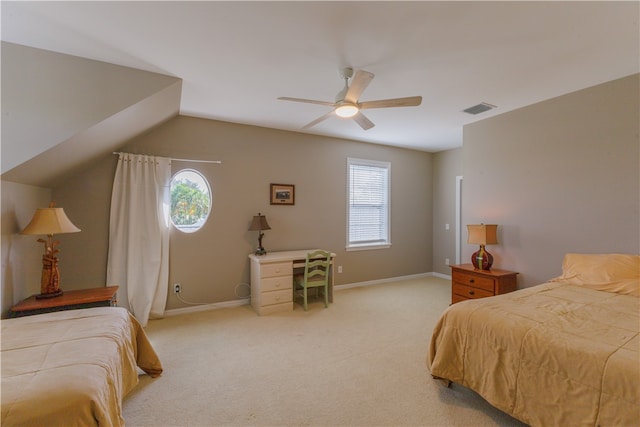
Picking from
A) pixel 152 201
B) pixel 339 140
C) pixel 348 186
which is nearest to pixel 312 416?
pixel 152 201

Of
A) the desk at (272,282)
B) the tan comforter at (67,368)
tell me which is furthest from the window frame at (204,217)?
the tan comforter at (67,368)

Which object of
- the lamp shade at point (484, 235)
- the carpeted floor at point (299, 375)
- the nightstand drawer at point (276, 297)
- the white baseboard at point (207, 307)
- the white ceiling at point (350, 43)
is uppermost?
the white ceiling at point (350, 43)

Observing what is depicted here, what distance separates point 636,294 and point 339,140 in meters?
4.00

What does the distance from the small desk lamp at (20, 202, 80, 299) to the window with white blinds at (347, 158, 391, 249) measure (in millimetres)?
3826

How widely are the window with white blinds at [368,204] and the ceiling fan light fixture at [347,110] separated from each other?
2462 millimetres

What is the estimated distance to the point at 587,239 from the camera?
3002mm

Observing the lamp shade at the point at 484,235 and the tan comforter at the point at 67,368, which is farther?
the lamp shade at the point at 484,235

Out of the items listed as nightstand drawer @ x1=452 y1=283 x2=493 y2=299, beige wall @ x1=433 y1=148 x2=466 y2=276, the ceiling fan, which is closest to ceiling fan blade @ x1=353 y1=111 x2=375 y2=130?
the ceiling fan

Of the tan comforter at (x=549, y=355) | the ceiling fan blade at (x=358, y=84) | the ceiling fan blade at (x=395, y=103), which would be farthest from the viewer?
the ceiling fan blade at (x=395, y=103)

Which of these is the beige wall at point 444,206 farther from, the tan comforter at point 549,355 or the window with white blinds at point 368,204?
the tan comforter at point 549,355

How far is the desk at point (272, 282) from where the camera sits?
3723 mm

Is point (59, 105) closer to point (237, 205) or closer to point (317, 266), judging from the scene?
point (237, 205)

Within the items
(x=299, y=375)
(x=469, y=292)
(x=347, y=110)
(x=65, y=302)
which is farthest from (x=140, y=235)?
(x=469, y=292)

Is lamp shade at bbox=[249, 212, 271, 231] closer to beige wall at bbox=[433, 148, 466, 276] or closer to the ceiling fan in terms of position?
the ceiling fan
